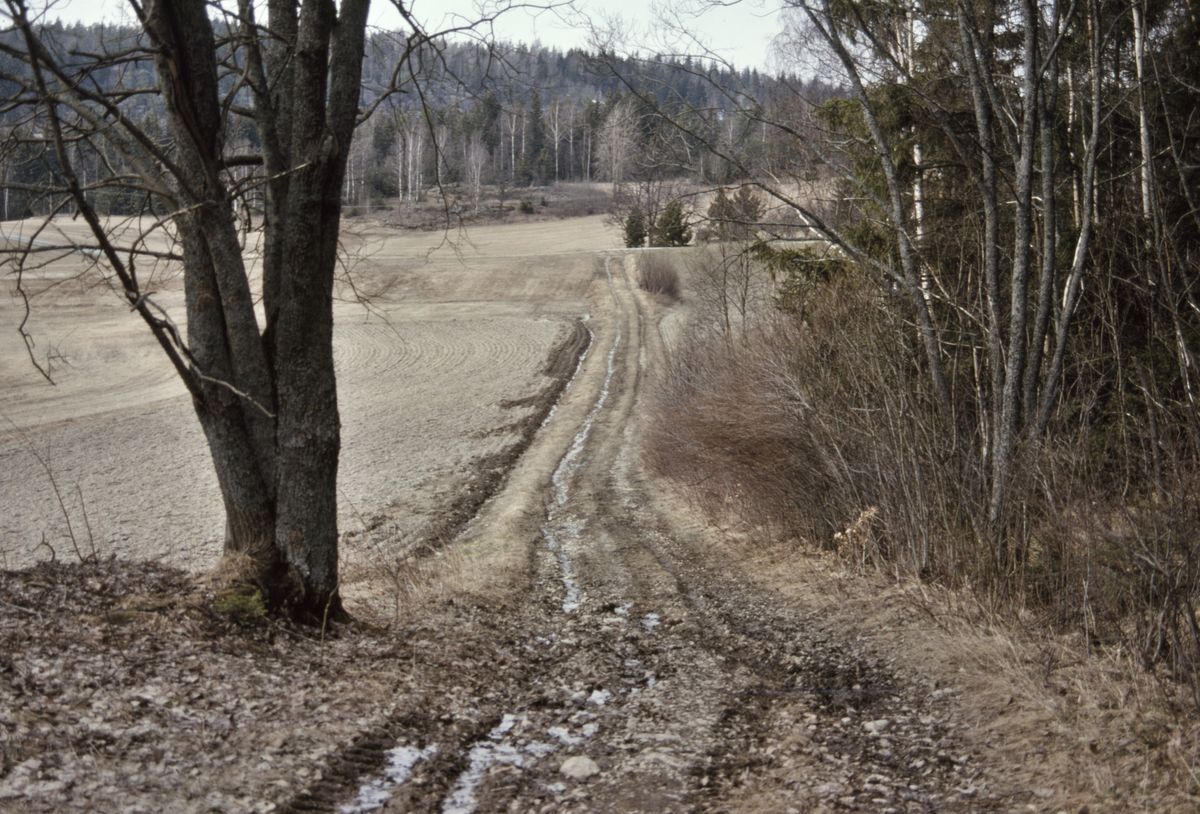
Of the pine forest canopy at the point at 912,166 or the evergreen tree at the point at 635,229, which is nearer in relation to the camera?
the pine forest canopy at the point at 912,166

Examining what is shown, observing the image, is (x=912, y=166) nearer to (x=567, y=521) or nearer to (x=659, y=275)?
(x=567, y=521)

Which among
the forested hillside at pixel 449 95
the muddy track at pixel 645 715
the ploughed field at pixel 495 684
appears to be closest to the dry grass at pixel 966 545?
the ploughed field at pixel 495 684

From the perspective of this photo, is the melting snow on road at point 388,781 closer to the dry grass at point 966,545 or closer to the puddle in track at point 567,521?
the dry grass at point 966,545

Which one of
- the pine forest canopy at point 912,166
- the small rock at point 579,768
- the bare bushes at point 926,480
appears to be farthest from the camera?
the pine forest canopy at point 912,166

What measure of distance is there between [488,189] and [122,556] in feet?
274

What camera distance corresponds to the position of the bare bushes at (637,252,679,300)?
46.7 meters

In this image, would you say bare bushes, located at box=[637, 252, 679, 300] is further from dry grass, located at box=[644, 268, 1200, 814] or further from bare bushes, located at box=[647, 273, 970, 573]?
dry grass, located at box=[644, 268, 1200, 814]

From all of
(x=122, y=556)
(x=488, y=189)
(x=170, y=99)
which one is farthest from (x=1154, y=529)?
(x=488, y=189)

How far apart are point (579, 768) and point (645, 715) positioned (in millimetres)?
913

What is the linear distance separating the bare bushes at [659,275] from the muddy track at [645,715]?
37.6 metres

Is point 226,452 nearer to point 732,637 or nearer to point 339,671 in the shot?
point 339,671

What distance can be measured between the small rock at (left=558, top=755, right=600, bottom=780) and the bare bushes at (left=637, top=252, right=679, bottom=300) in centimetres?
4185

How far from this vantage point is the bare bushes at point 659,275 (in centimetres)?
4666

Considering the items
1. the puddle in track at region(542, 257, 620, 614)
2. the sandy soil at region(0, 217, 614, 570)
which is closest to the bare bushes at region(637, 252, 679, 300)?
the sandy soil at region(0, 217, 614, 570)
